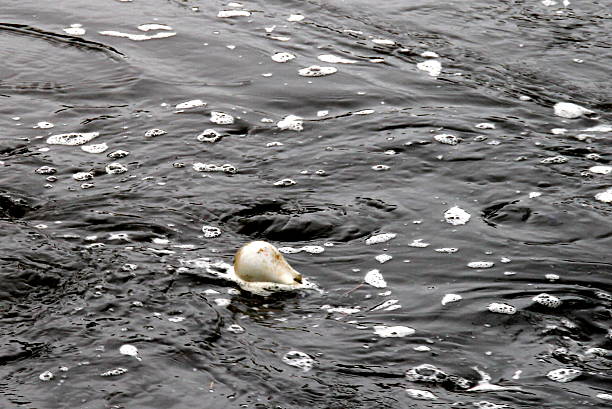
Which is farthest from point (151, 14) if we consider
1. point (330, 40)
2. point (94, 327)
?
point (94, 327)

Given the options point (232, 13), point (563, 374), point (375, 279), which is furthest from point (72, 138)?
point (563, 374)

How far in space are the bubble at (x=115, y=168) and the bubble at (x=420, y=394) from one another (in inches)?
100

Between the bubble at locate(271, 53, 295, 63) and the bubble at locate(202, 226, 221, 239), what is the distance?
100 inches

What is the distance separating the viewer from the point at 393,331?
12.4 feet

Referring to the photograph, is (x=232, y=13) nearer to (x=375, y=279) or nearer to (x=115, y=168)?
(x=115, y=168)

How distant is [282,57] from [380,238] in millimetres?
2750

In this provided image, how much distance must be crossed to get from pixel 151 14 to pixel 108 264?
4.12 meters

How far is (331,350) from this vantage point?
12.0ft

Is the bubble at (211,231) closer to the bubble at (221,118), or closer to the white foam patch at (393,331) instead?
the white foam patch at (393,331)

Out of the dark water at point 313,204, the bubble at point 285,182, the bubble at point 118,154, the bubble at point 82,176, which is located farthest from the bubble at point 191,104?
the bubble at point 285,182

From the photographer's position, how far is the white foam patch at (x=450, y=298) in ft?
13.1

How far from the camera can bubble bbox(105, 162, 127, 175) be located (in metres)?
5.25

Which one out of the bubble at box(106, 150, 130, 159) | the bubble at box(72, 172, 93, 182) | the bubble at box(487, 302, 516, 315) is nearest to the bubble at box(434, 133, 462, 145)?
the bubble at box(487, 302, 516, 315)

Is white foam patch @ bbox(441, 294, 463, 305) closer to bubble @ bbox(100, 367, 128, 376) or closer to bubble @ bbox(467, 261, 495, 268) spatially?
bubble @ bbox(467, 261, 495, 268)
